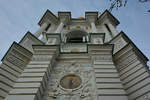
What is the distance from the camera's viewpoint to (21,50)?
36.6 feet

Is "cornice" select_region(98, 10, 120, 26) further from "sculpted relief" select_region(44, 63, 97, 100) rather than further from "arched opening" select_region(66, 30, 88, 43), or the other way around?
"sculpted relief" select_region(44, 63, 97, 100)

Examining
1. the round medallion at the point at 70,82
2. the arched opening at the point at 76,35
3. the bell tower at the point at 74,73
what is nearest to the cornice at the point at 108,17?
the arched opening at the point at 76,35

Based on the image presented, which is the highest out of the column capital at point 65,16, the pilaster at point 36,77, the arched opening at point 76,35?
the column capital at point 65,16

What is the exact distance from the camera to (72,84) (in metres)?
9.20

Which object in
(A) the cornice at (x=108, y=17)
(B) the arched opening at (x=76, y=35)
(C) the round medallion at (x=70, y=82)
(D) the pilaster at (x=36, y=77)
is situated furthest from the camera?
(A) the cornice at (x=108, y=17)

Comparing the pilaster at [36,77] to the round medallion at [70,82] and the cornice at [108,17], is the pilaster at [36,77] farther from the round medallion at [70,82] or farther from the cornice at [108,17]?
the cornice at [108,17]

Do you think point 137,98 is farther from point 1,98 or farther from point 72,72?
point 1,98

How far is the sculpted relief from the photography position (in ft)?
27.5

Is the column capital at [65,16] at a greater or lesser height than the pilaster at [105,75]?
greater

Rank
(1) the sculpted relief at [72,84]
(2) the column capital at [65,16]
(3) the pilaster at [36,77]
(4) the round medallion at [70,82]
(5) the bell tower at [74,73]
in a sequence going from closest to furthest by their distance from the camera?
1. (3) the pilaster at [36,77]
2. (5) the bell tower at [74,73]
3. (1) the sculpted relief at [72,84]
4. (4) the round medallion at [70,82]
5. (2) the column capital at [65,16]

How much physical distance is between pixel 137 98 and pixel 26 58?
7676 mm

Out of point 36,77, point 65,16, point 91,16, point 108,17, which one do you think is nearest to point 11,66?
point 36,77

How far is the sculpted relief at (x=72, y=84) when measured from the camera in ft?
27.5

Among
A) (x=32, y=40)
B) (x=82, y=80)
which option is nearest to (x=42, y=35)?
(x=32, y=40)
